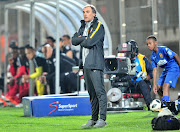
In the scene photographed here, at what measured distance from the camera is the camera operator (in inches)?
426

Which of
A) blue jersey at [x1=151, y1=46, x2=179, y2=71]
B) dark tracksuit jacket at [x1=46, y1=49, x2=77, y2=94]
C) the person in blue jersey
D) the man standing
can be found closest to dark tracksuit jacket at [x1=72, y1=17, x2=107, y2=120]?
the man standing

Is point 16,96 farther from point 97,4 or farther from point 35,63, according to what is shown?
point 97,4

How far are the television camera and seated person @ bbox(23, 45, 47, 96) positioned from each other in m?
3.78

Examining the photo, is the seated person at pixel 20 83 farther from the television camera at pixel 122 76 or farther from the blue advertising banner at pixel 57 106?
the blue advertising banner at pixel 57 106

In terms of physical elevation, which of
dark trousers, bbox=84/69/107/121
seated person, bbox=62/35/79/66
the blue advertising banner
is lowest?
the blue advertising banner

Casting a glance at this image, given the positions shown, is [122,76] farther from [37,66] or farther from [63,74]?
[37,66]

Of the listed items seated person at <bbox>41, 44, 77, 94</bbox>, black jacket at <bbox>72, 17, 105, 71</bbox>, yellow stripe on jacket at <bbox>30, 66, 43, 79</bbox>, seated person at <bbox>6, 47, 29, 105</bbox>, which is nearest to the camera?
black jacket at <bbox>72, 17, 105, 71</bbox>

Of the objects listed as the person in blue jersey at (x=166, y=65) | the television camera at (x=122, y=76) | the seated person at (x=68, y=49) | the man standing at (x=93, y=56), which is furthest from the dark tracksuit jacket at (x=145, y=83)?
the man standing at (x=93, y=56)

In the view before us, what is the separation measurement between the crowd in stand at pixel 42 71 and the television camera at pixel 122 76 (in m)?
2.82

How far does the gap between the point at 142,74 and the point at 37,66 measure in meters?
4.43

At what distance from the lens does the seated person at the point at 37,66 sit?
14234mm

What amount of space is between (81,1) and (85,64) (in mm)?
6402

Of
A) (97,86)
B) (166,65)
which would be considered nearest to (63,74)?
(166,65)

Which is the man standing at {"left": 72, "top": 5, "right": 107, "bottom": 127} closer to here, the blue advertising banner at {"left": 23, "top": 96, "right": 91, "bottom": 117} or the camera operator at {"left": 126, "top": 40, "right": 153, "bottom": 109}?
the blue advertising banner at {"left": 23, "top": 96, "right": 91, "bottom": 117}
